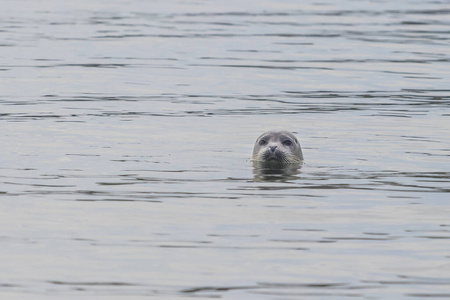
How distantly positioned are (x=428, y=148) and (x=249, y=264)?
7.28m

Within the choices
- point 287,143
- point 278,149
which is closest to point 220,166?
point 278,149

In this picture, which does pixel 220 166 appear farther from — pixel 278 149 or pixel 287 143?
pixel 287 143

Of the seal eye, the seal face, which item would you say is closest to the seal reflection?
the seal face

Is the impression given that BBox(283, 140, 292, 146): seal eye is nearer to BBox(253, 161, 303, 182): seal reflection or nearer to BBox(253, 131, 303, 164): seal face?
BBox(253, 131, 303, 164): seal face

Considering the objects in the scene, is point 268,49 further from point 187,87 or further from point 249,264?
point 249,264

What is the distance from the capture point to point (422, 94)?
23.0m

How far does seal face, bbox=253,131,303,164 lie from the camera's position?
52.4 feet

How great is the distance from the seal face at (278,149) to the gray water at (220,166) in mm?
288

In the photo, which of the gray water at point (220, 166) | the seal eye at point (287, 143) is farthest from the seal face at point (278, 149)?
the gray water at point (220, 166)

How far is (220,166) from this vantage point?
51.6ft

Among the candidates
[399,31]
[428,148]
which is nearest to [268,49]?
[399,31]

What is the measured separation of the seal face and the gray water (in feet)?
0.94

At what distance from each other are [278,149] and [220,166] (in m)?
0.85

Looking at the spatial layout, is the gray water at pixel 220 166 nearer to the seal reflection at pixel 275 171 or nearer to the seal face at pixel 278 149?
the seal reflection at pixel 275 171
